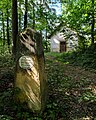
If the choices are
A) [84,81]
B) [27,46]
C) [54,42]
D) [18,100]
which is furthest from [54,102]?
[54,42]

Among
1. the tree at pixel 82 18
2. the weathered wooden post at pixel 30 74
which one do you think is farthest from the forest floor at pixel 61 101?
the tree at pixel 82 18

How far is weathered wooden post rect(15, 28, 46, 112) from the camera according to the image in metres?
5.24

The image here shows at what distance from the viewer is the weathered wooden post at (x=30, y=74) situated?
5242 millimetres

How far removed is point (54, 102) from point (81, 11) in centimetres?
1139

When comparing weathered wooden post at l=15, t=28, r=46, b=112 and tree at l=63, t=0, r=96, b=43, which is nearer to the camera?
weathered wooden post at l=15, t=28, r=46, b=112

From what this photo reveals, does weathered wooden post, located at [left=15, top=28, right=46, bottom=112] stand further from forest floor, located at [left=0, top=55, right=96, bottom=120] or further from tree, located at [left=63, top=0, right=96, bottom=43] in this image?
tree, located at [left=63, top=0, right=96, bottom=43]

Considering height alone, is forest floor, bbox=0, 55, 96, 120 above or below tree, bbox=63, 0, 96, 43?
below

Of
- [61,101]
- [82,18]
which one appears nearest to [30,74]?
[61,101]

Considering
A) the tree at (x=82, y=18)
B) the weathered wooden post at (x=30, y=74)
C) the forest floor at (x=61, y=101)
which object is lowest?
the forest floor at (x=61, y=101)

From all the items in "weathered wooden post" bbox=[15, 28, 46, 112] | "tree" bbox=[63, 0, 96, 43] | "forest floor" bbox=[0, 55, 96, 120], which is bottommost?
"forest floor" bbox=[0, 55, 96, 120]

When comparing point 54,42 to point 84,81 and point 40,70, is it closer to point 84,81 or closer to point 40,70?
point 84,81

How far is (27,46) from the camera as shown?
530 cm

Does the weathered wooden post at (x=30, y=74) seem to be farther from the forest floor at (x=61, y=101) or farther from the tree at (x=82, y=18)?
the tree at (x=82, y=18)

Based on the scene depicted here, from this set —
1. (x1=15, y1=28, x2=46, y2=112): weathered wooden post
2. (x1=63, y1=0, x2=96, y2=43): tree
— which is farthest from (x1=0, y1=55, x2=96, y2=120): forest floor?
(x1=63, y1=0, x2=96, y2=43): tree
